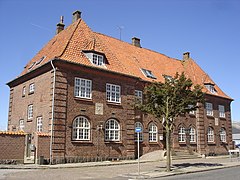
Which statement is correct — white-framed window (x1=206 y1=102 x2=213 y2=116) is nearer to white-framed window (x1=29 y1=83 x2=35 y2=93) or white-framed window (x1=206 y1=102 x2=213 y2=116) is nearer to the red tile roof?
the red tile roof

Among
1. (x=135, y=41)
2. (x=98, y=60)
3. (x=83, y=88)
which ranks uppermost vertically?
(x=135, y=41)

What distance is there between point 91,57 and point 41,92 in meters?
5.08

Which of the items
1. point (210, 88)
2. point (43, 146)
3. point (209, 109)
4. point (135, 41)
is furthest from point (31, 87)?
point (210, 88)

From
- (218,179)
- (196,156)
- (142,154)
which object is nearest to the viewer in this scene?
(218,179)

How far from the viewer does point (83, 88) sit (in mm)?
23875

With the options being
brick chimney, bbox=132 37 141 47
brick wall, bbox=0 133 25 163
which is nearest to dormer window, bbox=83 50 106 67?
brick wall, bbox=0 133 25 163

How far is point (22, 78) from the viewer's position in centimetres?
2736

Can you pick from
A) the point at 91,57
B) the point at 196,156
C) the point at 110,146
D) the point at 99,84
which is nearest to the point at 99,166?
the point at 110,146

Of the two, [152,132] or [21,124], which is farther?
[152,132]

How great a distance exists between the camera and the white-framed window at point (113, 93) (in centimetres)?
2556

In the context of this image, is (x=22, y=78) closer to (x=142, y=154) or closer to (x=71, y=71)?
(x=71, y=71)

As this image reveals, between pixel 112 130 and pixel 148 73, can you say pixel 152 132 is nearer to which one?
pixel 112 130

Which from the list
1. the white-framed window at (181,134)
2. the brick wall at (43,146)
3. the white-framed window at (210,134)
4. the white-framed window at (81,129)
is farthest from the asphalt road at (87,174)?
the white-framed window at (210,134)

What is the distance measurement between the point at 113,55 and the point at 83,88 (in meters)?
5.57
